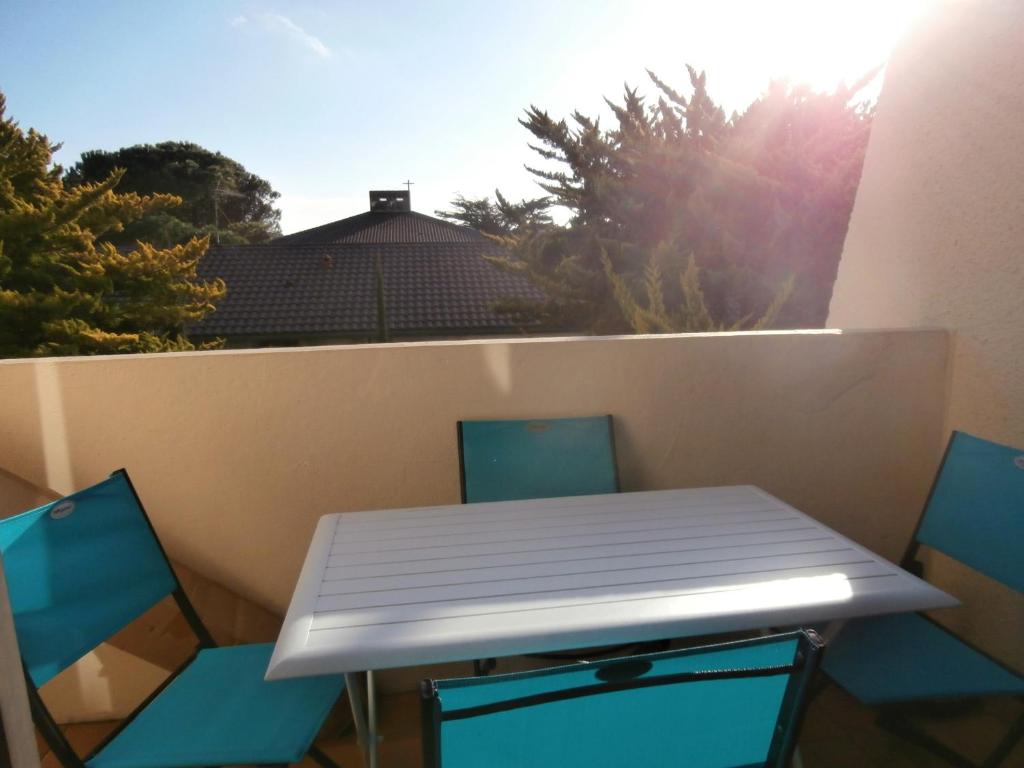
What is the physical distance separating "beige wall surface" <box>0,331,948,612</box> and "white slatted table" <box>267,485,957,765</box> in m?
0.44

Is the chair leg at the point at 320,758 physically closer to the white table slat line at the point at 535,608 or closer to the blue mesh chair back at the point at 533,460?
the white table slat line at the point at 535,608

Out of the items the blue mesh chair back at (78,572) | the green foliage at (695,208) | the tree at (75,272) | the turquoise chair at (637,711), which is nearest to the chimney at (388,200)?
the tree at (75,272)

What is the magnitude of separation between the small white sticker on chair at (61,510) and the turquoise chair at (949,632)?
1.71 meters

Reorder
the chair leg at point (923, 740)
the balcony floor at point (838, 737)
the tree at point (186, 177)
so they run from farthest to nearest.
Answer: the tree at point (186, 177)
the balcony floor at point (838, 737)
the chair leg at point (923, 740)

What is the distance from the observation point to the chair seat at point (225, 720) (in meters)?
1.29

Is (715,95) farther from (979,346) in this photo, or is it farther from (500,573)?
(500,573)

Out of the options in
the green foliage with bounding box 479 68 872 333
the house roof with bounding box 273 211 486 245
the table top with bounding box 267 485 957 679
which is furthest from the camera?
the house roof with bounding box 273 211 486 245

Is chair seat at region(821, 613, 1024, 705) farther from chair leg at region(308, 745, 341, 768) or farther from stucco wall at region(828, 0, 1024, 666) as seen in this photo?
chair leg at region(308, 745, 341, 768)

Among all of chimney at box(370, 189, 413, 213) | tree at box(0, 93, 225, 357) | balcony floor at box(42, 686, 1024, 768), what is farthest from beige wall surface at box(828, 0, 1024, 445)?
chimney at box(370, 189, 413, 213)

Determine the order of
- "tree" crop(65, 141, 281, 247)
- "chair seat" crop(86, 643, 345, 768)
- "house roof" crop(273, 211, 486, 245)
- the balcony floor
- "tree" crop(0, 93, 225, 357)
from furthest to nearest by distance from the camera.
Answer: "tree" crop(65, 141, 281, 247) → "house roof" crop(273, 211, 486, 245) → "tree" crop(0, 93, 225, 357) → the balcony floor → "chair seat" crop(86, 643, 345, 768)

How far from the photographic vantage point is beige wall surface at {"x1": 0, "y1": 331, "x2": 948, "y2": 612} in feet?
6.46

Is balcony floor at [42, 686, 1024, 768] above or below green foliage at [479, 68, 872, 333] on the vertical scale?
below

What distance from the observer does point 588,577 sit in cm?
130

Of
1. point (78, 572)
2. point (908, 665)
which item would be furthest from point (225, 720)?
point (908, 665)
